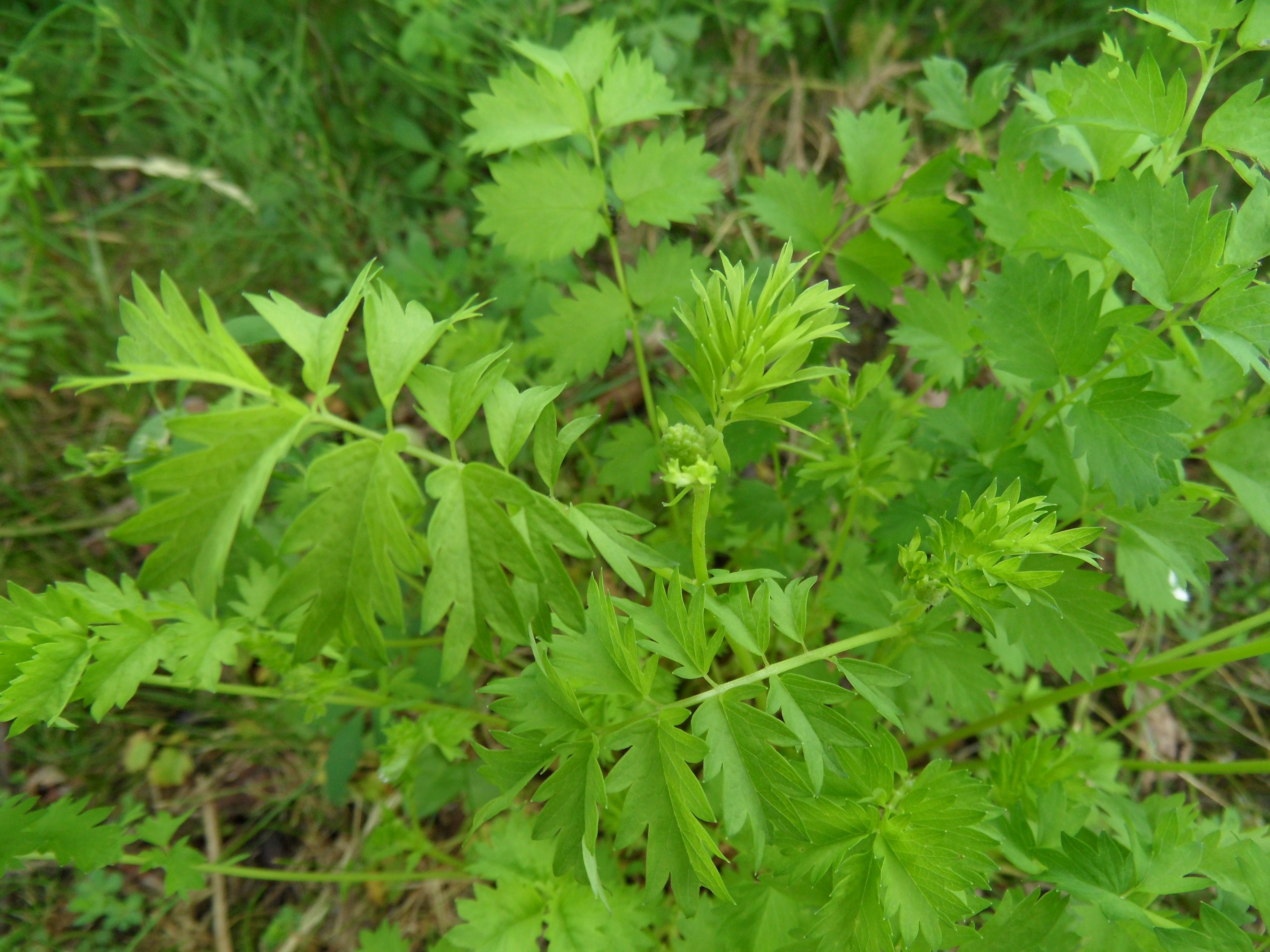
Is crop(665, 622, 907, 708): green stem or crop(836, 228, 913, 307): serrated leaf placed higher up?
crop(836, 228, 913, 307): serrated leaf

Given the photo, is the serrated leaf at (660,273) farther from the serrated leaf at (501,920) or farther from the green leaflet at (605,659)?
the serrated leaf at (501,920)

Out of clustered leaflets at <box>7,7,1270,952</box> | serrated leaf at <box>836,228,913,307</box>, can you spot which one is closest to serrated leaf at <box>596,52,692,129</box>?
clustered leaflets at <box>7,7,1270,952</box>

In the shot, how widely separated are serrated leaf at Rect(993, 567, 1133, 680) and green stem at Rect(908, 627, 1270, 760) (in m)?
0.08

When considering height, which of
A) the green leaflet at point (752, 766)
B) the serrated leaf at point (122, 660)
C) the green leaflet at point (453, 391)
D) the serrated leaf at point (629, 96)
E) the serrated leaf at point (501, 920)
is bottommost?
the serrated leaf at point (501, 920)

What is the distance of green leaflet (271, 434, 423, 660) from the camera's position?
0.97 m

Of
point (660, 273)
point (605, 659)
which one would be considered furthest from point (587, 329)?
point (605, 659)

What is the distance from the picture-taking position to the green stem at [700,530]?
43.6 inches

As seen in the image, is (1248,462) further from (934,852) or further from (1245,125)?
(934,852)

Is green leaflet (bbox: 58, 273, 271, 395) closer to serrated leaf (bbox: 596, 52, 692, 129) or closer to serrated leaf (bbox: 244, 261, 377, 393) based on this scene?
serrated leaf (bbox: 244, 261, 377, 393)

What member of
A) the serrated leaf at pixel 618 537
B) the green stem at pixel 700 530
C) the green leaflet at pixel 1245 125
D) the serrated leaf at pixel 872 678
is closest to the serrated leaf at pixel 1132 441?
the green leaflet at pixel 1245 125

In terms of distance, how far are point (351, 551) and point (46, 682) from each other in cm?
74

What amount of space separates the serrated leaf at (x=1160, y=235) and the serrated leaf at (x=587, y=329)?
99cm

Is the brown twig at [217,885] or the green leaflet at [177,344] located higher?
the green leaflet at [177,344]

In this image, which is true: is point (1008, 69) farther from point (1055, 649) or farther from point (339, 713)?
point (339, 713)
